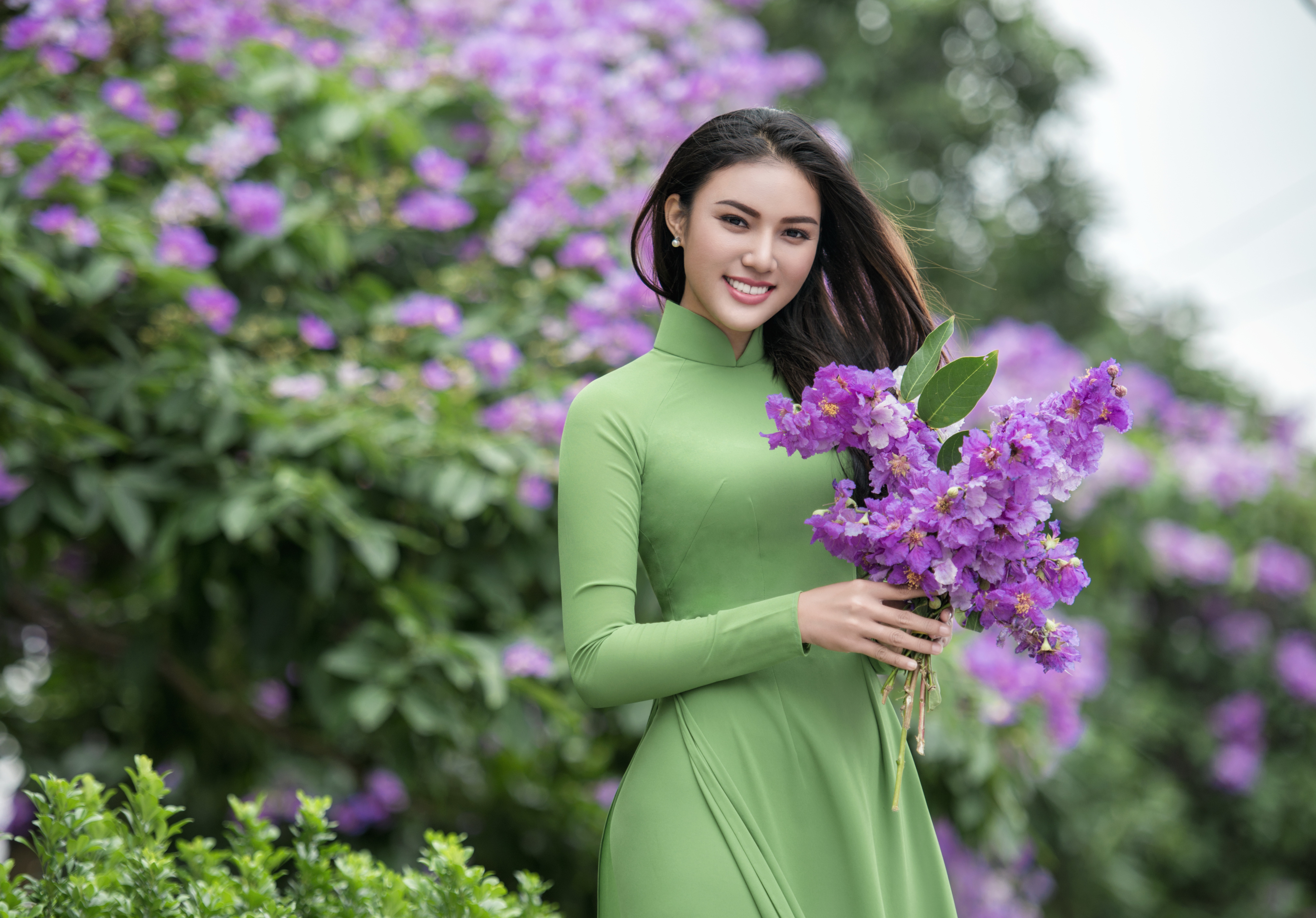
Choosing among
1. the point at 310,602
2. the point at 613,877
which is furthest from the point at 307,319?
the point at 613,877

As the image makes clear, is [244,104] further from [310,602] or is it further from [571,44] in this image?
[310,602]

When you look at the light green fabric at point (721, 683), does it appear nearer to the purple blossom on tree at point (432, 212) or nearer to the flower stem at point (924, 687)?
the flower stem at point (924, 687)

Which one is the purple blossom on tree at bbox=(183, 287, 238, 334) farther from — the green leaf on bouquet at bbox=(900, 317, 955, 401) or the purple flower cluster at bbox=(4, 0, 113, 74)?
the green leaf on bouquet at bbox=(900, 317, 955, 401)

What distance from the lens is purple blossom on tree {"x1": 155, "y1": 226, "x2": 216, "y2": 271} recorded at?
2865 mm

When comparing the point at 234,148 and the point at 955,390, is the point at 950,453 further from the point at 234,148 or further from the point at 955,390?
the point at 234,148

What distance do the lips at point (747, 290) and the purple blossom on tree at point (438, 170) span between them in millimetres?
2007

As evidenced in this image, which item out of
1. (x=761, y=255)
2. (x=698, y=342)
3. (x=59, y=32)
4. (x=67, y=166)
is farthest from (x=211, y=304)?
(x=761, y=255)

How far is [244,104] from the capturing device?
335 cm

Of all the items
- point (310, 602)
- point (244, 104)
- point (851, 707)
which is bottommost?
point (310, 602)

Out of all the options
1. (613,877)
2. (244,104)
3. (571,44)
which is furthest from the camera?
(571,44)

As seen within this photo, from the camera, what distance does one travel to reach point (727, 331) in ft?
5.36

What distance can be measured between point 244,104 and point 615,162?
3.57 feet

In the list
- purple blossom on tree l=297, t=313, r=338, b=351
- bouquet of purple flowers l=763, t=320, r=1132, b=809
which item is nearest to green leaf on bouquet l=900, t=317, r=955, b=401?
bouquet of purple flowers l=763, t=320, r=1132, b=809

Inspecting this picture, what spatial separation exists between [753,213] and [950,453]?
16.3 inches
